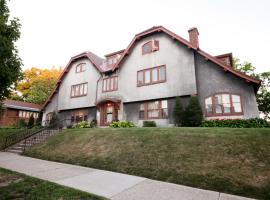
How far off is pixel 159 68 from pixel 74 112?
13.6 meters

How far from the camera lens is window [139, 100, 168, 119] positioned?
17.1m

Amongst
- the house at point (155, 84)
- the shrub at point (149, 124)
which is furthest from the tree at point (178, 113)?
the shrub at point (149, 124)

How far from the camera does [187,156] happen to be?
7.95m

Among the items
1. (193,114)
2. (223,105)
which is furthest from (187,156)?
(223,105)

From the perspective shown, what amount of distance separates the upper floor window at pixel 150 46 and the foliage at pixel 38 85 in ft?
98.4

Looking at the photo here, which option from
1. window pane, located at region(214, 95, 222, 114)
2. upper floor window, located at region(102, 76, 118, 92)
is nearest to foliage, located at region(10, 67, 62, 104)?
upper floor window, located at region(102, 76, 118, 92)

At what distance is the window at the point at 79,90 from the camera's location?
23.2 metres

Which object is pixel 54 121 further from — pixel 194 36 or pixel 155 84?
pixel 194 36

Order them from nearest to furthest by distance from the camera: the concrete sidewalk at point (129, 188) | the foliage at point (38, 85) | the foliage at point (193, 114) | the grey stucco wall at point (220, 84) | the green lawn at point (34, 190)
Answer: the green lawn at point (34, 190) < the concrete sidewalk at point (129, 188) < the grey stucco wall at point (220, 84) < the foliage at point (193, 114) < the foliage at point (38, 85)

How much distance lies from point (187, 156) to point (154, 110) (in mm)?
9899

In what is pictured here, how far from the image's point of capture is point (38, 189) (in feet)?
16.8

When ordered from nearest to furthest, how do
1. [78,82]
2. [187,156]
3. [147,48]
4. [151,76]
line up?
[187,156] → [151,76] → [147,48] → [78,82]

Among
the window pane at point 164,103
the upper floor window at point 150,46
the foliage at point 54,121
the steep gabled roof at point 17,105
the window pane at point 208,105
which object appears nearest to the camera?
the window pane at point 208,105

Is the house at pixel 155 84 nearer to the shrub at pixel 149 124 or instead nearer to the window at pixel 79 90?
the window at pixel 79 90
